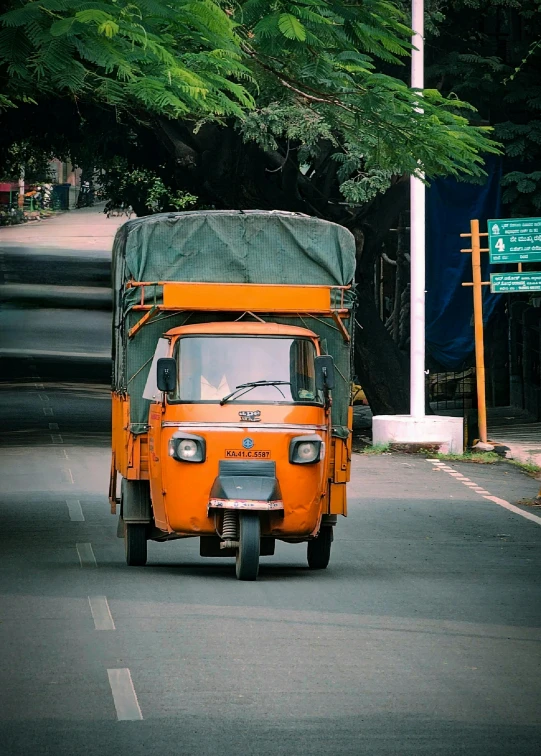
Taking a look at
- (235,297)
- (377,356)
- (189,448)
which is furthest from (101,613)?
(377,356)

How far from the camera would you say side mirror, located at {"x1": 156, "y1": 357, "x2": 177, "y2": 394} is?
1352 centimetres

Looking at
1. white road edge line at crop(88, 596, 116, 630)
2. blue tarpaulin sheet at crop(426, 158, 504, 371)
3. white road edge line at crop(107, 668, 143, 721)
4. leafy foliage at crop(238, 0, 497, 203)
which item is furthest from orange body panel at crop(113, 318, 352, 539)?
blue tarpaulin sheet at crop(426, 158, 504, 371)

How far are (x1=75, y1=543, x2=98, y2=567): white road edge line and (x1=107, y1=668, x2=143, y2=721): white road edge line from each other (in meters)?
4.95

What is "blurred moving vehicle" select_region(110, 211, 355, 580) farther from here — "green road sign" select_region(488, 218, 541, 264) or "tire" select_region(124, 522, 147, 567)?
"green road sign" select_region(488, 218, 541, 264)

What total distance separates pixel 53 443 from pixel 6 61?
16.0 meters

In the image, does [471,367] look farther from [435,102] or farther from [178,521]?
[178,521]

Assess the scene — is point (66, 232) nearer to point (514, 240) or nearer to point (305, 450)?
point (514, 240)

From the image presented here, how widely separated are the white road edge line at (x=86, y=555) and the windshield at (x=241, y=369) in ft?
6.14

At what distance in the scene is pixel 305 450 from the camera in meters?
13.6

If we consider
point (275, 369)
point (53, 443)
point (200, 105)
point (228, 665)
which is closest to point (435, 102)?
point (200, 105)

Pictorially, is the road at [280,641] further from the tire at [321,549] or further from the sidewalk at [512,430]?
the sidewalk at [512,430]

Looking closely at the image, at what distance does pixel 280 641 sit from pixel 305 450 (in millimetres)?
3006

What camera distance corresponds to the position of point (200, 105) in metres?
15.2

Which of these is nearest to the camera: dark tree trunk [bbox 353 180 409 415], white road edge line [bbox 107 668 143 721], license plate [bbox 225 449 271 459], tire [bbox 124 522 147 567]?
white road edge line [bbox 107 668 143 721]
